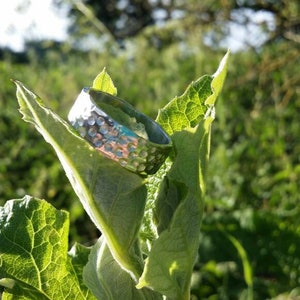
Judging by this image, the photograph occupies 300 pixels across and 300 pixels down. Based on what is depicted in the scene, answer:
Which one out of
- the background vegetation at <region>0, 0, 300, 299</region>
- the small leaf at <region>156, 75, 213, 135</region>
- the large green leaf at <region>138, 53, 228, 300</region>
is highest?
the small leaf at <region>156, 75, 213, 135</region>

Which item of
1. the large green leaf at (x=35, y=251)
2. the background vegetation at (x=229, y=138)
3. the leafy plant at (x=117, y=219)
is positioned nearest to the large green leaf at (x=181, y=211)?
the leafy plant at (x=117, y=219)

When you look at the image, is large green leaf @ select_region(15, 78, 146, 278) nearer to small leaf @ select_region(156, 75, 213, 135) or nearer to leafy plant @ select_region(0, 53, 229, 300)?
leafy plant @ select_region(0, 53, 229, 300)

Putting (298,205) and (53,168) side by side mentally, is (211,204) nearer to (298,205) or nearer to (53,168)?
(298,205)

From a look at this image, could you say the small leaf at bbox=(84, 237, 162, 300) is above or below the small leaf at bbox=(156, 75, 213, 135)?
below

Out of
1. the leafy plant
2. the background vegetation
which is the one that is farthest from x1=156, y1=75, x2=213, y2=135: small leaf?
the background vegetation

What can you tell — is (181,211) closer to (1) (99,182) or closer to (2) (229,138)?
(1) (99,182)

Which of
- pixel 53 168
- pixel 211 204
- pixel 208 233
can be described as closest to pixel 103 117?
pixel 208 233

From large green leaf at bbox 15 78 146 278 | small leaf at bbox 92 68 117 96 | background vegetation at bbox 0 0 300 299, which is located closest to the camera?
large green leaf at bbox 15 78 146 278
